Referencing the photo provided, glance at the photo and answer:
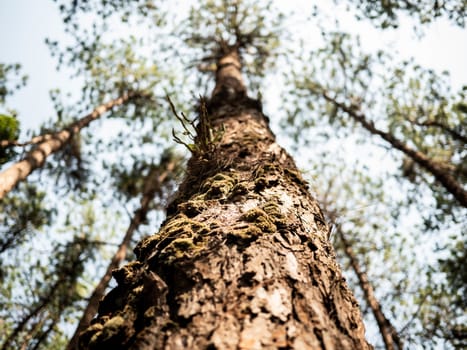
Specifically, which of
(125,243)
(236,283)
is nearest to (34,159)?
(125,243)

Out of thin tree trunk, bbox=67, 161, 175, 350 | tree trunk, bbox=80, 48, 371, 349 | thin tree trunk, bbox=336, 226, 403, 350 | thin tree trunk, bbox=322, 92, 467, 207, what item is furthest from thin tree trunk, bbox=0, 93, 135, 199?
thin tree trunk, bbox=322, 92, 467, 207

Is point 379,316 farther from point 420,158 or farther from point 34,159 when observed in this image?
point 34,159

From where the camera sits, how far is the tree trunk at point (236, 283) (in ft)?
3.90

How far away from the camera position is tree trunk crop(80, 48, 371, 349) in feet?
3.90

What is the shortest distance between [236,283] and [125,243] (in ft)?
27.3

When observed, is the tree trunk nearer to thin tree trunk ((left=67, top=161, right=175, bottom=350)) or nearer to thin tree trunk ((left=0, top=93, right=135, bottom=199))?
thin tree trunk ((left=0, top=93, right=135, bottom=199))

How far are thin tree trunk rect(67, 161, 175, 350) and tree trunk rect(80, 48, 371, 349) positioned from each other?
5.34 metres

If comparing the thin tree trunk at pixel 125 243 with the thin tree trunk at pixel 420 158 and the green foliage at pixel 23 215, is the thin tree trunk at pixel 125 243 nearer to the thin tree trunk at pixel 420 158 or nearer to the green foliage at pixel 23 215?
the green foliage at pixel 23 215

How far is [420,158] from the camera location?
871 cm

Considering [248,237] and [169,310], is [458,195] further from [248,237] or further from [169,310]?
[169,310]

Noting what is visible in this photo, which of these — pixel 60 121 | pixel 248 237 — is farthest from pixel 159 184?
pixel 248 237

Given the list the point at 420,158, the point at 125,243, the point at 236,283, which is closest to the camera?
the point at 236,283

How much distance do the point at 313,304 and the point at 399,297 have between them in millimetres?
9408

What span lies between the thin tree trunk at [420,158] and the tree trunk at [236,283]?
6.53 metres
